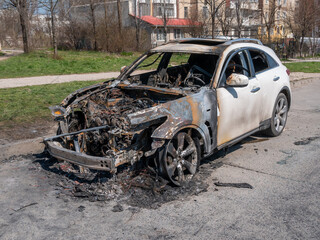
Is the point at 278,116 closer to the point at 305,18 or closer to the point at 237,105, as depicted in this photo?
the point at 237,105

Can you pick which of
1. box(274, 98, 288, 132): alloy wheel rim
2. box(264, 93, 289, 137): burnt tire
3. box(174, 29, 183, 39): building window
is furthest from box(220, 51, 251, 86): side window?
box(174, 29, 183, 39): building window

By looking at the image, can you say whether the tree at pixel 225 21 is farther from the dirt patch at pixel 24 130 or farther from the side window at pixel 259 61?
the dirt patch at pixel 24 130

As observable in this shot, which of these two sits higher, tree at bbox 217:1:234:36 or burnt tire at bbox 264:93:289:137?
tree at bbox 217:1:234:36

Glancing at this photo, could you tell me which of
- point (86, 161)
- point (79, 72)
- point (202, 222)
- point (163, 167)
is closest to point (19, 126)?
point (86, 161)

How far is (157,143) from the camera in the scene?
4.28 m

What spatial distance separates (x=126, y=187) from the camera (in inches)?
180

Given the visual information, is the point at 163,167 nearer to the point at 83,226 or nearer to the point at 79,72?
the point at 83,226

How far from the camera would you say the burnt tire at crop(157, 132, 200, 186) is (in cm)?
444

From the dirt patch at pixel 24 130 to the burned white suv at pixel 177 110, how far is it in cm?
146

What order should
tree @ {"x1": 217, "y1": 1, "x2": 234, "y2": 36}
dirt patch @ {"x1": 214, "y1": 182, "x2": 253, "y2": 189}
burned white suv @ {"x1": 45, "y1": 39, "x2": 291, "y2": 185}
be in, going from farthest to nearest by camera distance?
tree @ {"x1": 217, "y1": 1, "x2": 234, "y2": 36}
dirt patch @ {"x1": 214, "y1": 182, "x2": 253, "y2": 189}
burned white suv @ {"x1": 45, "y1": 39, "x2": 291, "y2": 185}

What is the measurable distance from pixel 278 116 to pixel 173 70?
2200 mm

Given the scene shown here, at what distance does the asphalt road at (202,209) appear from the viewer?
12.0 feet

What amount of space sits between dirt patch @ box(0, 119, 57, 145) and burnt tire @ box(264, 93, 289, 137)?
416 cm

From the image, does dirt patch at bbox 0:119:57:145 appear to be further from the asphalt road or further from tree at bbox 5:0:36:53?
tree at bbox 5:0:36:53
